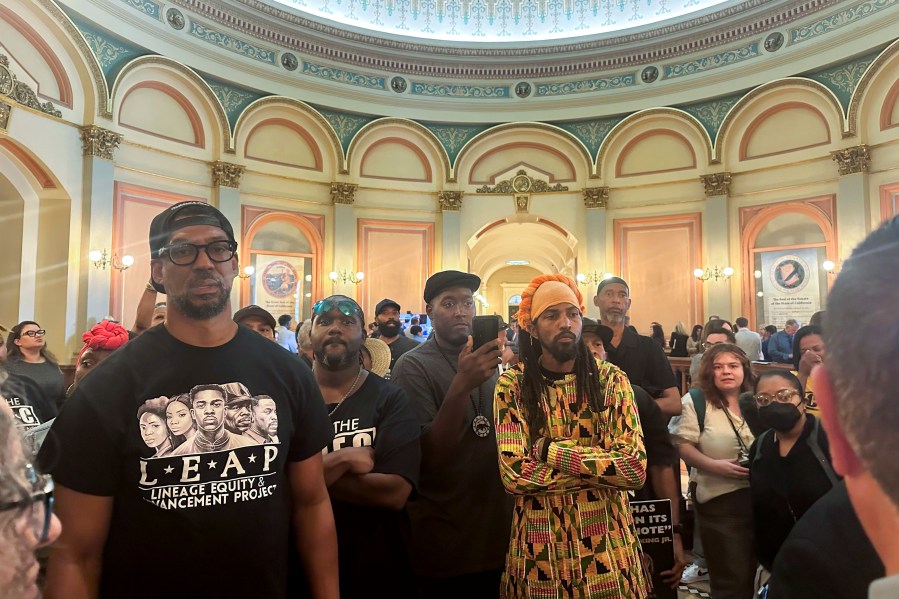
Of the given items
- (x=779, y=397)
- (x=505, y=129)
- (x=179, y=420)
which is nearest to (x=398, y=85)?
(x=505, y=129)

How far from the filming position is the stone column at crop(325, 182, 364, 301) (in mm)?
14344

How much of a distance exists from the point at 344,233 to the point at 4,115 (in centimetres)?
719

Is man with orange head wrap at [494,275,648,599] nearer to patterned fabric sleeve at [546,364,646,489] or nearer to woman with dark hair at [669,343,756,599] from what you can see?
patterned fabric sleeve at [546,364,646,489]

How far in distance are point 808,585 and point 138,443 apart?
62.1 inches

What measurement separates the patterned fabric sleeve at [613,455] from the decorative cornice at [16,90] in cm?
1101

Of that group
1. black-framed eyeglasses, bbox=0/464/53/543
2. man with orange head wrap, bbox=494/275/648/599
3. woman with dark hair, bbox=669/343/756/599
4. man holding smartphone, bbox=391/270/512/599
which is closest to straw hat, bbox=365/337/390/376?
man holding smartphone, bbox=391/270/512/599

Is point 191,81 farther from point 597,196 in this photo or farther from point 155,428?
point 155,428

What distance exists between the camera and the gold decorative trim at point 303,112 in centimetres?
1305

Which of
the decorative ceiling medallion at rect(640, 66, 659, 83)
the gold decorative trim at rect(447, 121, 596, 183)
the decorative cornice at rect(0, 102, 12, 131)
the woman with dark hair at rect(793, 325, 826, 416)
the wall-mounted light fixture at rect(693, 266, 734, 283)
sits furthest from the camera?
the gold decorative trim at rect(447, 121, 596, 183)

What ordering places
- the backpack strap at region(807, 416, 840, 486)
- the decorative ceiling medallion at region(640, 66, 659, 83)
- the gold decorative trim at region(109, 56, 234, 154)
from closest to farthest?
the backpack strap at region(807, 416, 840, 486) → the gold decorative trim at region(109, 56, 234, 154) → the decorative ceiling medallion at region(640, 66, 659, 83)

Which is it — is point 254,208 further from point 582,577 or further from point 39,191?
point 582,577

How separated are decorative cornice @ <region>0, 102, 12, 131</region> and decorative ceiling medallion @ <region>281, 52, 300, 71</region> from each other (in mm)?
6119

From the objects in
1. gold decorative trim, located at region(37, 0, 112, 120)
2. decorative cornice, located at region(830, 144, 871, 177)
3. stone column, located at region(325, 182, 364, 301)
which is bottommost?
stone column, located at region(325, 182, 364, 301)

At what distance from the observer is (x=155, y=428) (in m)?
1.58
